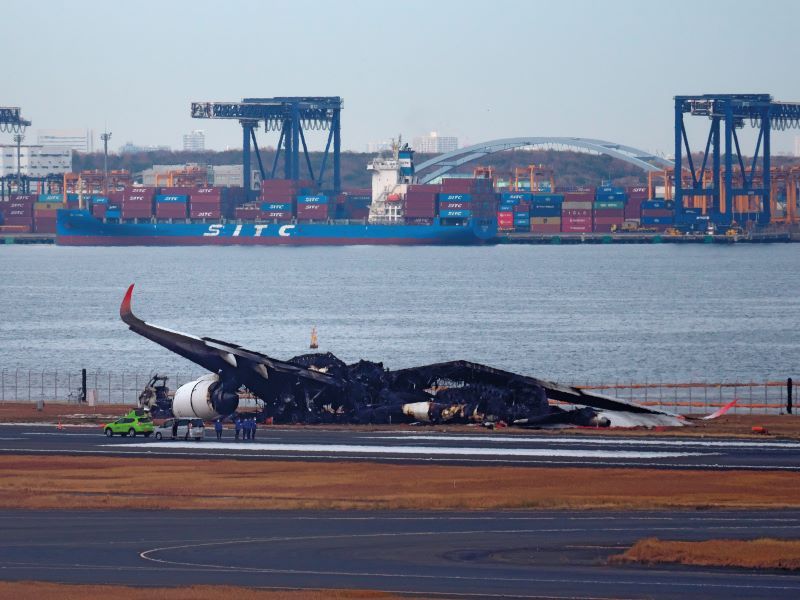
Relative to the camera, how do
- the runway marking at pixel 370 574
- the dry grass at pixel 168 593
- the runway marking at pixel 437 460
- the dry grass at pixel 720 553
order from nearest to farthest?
1. the dry grass at pixel 168 593
2. the runway marking at pixel 370 574
3. the dry grass at pixel 720 553
4. the runway marking at pixel 437 460

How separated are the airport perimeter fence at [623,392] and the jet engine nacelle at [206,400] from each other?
378 inches

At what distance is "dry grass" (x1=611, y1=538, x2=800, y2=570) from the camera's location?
2605cm

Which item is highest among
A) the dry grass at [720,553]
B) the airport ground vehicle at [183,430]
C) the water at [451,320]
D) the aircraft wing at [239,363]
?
the aircraft wing at [239,363]

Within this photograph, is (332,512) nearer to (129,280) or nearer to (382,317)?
(382,317)

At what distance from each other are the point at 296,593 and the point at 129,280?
16413 cm

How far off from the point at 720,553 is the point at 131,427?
27.3 m

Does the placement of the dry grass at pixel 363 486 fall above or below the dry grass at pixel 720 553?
below

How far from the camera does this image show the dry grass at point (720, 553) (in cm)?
2605

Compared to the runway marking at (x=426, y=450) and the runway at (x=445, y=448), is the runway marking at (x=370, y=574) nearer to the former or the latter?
the runway at (x=445, y=448)

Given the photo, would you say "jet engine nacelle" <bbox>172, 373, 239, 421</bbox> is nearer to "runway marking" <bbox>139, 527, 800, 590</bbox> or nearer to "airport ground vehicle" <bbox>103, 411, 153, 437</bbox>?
"airport ground vehicle" <bbox>103, 411, 153, 437</bbox>

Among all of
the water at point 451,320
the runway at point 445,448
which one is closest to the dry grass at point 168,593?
the runway at point 445,448

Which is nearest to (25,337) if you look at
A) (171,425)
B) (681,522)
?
(171,425)

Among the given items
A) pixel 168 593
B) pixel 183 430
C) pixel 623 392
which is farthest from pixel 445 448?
pixel 623 392

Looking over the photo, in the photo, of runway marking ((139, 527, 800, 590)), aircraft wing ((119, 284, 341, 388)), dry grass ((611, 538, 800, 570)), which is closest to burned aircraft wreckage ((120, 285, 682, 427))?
aircraft wing ((119, 284, 341, 388))
